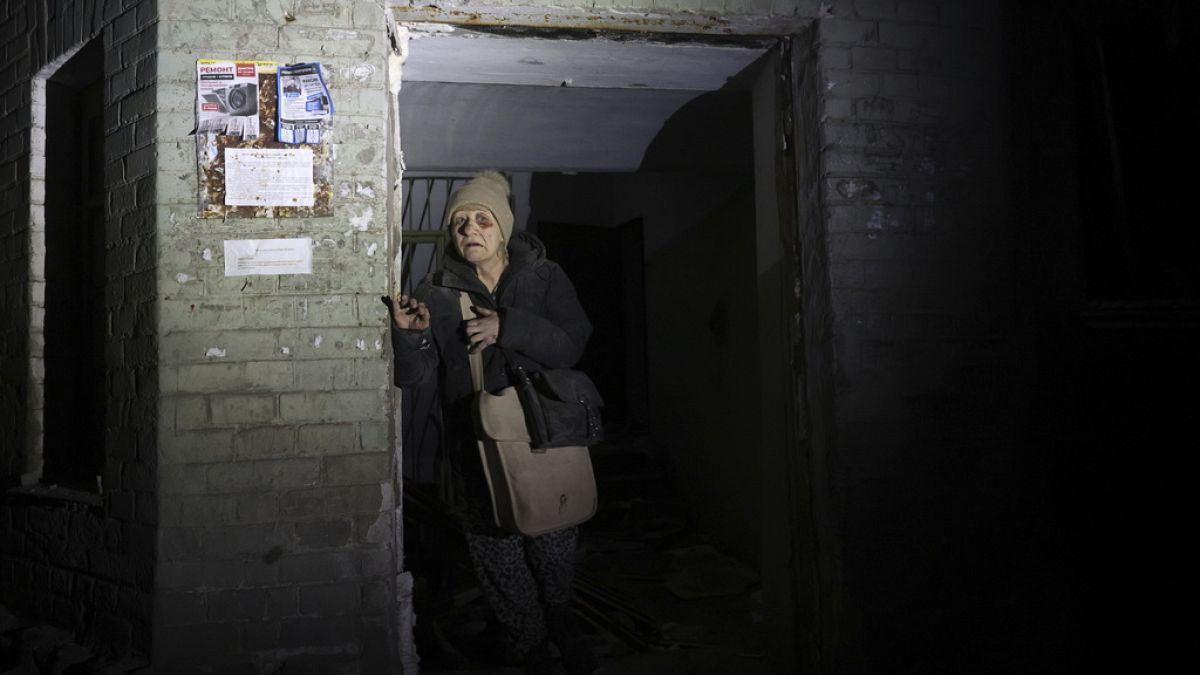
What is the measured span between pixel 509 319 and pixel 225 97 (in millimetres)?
1220

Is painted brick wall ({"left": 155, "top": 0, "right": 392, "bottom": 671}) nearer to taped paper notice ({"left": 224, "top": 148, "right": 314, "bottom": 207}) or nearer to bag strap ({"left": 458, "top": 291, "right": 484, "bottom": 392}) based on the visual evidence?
taped paper notice ({"left": 224, "top": 148, "right": 314, "bottom": 207})

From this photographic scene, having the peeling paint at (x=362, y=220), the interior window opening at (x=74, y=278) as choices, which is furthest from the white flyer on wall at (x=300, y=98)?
the interior window opening at (x=74, y=278)

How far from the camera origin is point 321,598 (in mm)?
2635

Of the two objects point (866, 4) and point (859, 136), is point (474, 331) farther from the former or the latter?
point (866, 4)

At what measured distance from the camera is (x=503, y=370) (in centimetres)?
302

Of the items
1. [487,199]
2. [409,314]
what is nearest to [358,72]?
[487,199]

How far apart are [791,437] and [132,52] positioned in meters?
2.81

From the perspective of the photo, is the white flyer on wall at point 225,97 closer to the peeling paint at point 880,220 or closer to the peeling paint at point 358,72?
the peeling paint at point 358,72

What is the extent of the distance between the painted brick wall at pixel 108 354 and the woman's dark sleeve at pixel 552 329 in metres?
1.21

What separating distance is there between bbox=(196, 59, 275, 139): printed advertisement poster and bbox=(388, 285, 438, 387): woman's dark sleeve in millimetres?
827

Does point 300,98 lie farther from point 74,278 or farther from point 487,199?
point 74,278

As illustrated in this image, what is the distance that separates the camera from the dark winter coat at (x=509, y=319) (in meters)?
2.88

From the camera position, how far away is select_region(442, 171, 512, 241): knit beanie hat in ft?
10.1

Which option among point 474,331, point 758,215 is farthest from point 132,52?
point 758,215
